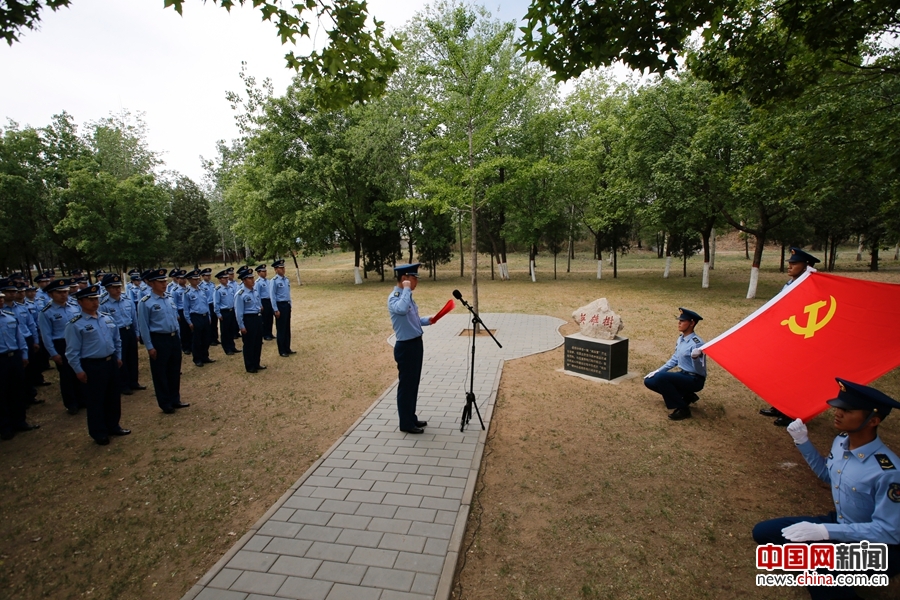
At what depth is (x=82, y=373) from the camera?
18.4 feet

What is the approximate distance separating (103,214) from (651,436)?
104 ft

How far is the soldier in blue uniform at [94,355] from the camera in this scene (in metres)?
5.61

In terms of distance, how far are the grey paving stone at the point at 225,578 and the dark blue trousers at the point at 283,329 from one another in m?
7.46

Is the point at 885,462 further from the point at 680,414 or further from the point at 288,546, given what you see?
the point at 288,546

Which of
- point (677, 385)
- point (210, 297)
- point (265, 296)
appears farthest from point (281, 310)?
point (677, 385)

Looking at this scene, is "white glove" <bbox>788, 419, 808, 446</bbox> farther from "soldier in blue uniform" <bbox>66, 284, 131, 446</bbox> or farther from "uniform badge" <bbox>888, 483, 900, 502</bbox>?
"soldier in blue uniform" <bbox>66, 284, 131, 446</bbox>

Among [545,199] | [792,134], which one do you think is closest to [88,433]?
[792,134]

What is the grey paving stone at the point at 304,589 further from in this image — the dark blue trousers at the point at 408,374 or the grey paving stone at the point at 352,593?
the dark blue trousers at the point at 408,374

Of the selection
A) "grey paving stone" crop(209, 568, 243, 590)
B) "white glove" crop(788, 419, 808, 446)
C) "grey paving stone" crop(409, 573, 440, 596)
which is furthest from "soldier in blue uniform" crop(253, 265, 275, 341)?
"white glove" crop(788, 419, 808, 446)

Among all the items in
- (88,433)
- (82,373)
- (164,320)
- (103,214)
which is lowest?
(88,433)

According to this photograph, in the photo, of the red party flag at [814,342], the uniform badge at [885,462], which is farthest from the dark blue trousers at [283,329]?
the uniform badge at [885,462]

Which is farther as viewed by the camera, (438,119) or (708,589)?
(438,119)

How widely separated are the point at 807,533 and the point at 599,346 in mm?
5296

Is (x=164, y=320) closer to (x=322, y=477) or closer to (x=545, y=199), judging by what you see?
(x=322, y=477)
